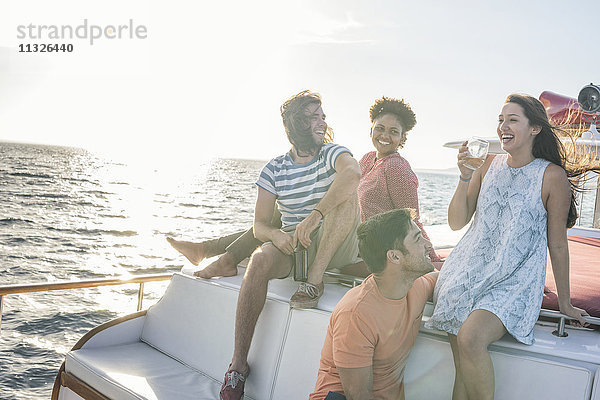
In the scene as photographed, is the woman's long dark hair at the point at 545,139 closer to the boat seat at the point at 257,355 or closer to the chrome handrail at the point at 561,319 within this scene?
the chrome handrail at the point at 561,319

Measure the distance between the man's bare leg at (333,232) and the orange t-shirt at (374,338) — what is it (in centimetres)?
61

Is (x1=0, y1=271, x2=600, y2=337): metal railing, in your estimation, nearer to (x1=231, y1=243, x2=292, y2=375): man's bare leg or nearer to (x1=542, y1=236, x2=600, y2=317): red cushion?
(x1=542, y1=236, x2=600, y2=317): red cushion

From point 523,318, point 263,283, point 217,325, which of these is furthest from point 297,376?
point 523,318

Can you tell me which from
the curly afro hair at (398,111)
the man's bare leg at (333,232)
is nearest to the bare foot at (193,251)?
the man's bare leg at (333,232)

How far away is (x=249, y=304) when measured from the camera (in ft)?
8.25

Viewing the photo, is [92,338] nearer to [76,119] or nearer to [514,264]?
[514,264]

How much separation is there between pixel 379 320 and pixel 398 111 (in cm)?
157

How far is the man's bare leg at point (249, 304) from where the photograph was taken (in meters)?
2.50

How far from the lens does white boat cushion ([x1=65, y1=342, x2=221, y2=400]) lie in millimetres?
2535

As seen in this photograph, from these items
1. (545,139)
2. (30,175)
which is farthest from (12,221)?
(545,139)

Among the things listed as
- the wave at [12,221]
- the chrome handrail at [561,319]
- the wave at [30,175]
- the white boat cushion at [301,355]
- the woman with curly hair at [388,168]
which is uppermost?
the woman with curly hair at [388,168]

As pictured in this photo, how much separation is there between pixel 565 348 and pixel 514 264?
31cm

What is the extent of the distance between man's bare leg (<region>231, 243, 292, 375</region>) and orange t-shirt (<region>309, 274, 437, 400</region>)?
0.55m

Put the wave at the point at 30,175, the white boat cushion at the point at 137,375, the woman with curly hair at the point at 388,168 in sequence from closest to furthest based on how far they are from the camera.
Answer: the white boat cushion at the point at 137,375
the woman with curly hair at the point at 388,168
the wave at the point at 30,175
